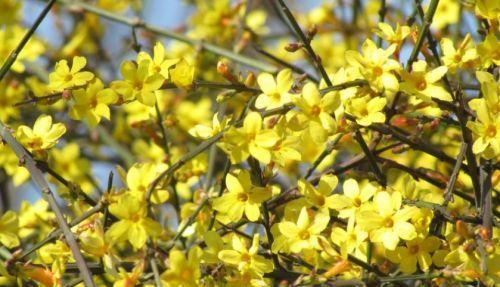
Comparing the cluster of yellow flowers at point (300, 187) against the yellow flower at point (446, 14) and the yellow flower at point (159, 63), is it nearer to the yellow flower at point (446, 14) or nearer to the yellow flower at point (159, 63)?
the yellow flower at point (159, 63)

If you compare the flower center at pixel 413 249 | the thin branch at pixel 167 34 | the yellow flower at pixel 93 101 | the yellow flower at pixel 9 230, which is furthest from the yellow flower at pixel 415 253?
the thin branch at pixel 167 34

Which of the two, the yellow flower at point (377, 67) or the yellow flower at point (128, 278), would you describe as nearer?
A: the yellow flower at point (128, 278)

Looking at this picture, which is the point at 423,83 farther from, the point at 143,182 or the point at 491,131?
the point at 143,182

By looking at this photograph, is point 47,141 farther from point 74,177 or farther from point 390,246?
point 74,177

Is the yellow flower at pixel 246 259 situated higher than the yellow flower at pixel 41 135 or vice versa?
the yellow flower at pixel 41 135

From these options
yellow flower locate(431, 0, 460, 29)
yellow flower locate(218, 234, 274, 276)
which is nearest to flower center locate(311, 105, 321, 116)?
yellow flower locate(218, 234, 274, 276)

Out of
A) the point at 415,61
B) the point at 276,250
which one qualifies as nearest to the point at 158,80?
the point at 276,250

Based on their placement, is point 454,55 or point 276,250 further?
point 454,55
